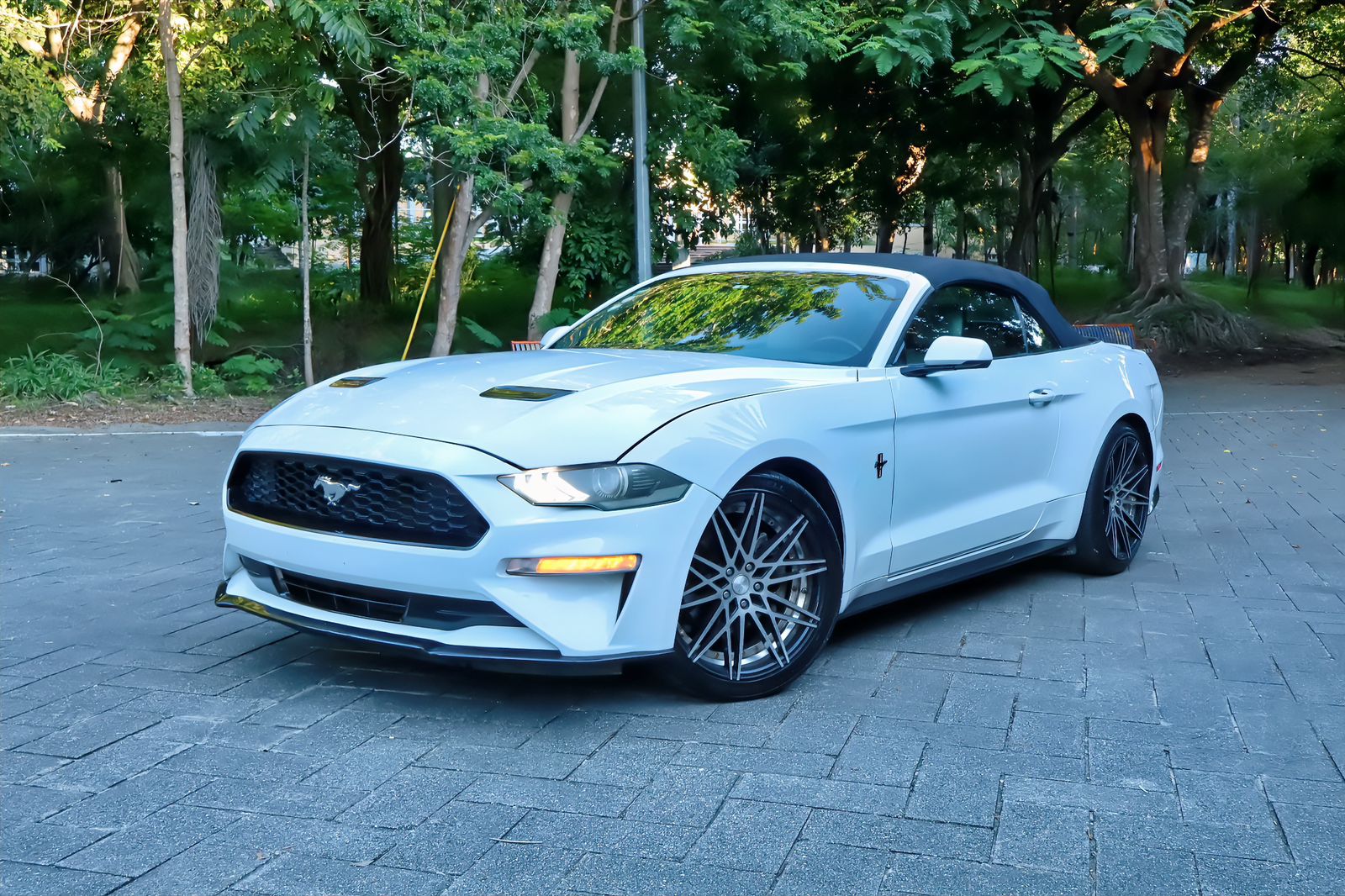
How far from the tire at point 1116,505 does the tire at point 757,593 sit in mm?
2096

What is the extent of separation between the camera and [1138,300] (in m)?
22.9

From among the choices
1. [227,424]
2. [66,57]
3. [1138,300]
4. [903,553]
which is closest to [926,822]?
[903,553]

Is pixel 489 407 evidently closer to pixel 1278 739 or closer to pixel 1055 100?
pixel 1278 739

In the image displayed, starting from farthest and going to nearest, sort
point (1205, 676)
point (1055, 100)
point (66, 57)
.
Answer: point (1055, 100)
point (66, 57)
point (1205, 676)

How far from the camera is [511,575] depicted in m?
3.86

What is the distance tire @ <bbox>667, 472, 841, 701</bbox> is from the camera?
13.8ft

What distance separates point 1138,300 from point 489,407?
68.1 ft

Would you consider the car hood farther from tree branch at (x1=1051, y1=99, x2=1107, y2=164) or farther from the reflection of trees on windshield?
tree branch at (x1=1051, y1=99, x2=1107, y2=164)

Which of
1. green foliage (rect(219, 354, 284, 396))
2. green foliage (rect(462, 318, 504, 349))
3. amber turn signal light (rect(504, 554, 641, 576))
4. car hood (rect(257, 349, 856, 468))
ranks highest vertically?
car hood (rect(257, 349, 856, 468))

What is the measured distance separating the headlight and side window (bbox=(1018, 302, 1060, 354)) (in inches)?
104

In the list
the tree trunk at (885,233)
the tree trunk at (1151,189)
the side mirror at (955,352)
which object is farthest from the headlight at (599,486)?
the tree trunk at (885,233)

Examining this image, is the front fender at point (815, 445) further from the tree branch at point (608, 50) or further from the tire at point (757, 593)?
the tree branch at point (608, 50)

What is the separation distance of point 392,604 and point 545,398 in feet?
2.58

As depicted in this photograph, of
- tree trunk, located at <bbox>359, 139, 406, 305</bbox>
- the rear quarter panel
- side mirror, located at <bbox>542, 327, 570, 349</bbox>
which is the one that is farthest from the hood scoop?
tree trunk, located at <bbox>359, 139, 406, 305</bbox>
